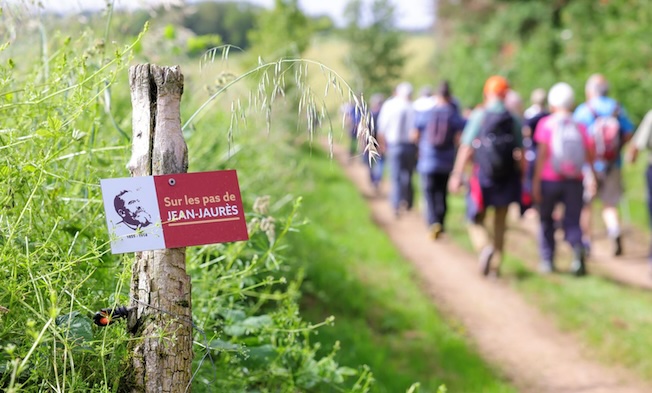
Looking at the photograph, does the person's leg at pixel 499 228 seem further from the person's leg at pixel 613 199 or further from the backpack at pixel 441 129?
the person's leg at pixel 613 199

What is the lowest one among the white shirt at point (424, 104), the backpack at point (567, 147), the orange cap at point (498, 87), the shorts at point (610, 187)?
the shorts at point (610, 187)

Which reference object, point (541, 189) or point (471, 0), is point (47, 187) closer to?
point (541, 189)

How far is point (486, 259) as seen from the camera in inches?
307

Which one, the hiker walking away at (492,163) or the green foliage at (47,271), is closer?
the green foliage at (47,271)

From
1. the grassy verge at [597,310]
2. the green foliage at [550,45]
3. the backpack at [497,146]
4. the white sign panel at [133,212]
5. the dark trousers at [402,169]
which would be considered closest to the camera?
the white sign panel at [133,212]

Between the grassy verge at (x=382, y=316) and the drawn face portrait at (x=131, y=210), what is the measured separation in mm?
1542

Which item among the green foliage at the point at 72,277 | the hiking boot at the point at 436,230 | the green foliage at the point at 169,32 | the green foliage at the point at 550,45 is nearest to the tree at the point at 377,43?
the green foliage at the point at 550,45

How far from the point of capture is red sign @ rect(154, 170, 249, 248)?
6.87ft

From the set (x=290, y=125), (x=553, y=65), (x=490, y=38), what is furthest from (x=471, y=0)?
(x=290, y=125)

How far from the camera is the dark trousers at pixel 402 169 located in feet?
34.3

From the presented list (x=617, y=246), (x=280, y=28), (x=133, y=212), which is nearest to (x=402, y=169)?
(x=617, y=246)

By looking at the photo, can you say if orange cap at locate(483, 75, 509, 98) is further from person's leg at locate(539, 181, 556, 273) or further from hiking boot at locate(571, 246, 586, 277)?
hiking boot at locate(571, 246, 586, 277)

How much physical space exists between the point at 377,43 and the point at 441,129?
22.7 meters

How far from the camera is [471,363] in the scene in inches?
202
